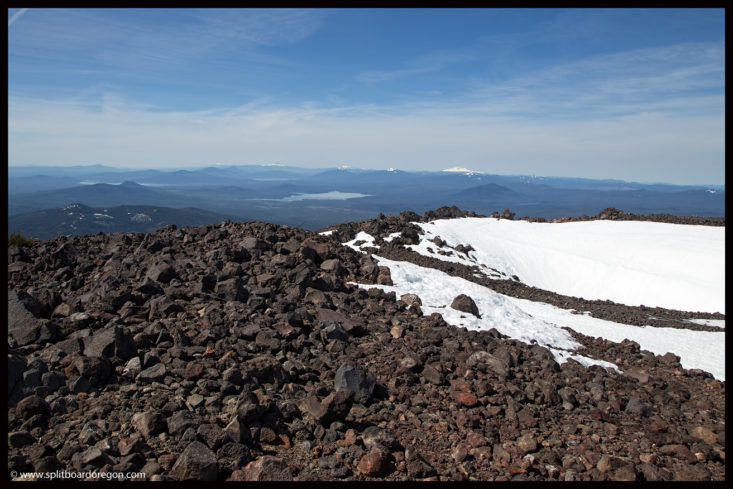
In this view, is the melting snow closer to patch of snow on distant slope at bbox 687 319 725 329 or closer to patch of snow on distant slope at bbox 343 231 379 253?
patch of snow on distant slope at bbox 687 319 725 329

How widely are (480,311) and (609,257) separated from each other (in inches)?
746

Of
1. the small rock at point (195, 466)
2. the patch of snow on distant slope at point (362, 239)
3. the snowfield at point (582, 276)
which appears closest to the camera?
the small rock at point (195, 466)

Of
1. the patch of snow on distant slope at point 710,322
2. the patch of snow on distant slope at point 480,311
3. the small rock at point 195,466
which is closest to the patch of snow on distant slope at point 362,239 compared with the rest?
the patch of snow on distant slope at point 480,311

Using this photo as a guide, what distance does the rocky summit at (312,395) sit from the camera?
188 inches

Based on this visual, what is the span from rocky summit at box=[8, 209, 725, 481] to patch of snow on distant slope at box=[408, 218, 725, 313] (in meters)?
13.2

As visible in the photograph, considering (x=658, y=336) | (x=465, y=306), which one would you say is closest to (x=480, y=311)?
(x=465, y=306)

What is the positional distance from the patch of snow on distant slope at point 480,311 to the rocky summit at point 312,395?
27.9 inches

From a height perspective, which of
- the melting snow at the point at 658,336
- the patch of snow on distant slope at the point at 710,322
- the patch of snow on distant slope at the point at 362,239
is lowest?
the patch of snow on distant slope at the point at 710,322

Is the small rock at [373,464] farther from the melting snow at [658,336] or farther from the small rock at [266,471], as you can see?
the melting snow at [658,336]

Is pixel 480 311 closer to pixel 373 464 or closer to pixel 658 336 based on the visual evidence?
pixel 658 336

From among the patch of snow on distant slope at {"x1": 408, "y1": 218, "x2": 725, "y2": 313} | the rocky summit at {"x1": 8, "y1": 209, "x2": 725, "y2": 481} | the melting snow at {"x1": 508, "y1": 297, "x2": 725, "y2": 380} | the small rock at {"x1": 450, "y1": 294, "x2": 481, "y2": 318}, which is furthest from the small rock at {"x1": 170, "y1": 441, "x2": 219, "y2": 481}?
the patch of snow on distant slope at {"x1": 408, "y1": 218, "x2": 725, "y2": 313}

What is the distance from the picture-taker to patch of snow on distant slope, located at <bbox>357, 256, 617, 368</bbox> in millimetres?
10438

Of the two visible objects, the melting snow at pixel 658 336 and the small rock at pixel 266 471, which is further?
the melting snow at pixel 658 336

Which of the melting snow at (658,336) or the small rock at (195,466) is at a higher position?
the small rock at (195,466)
